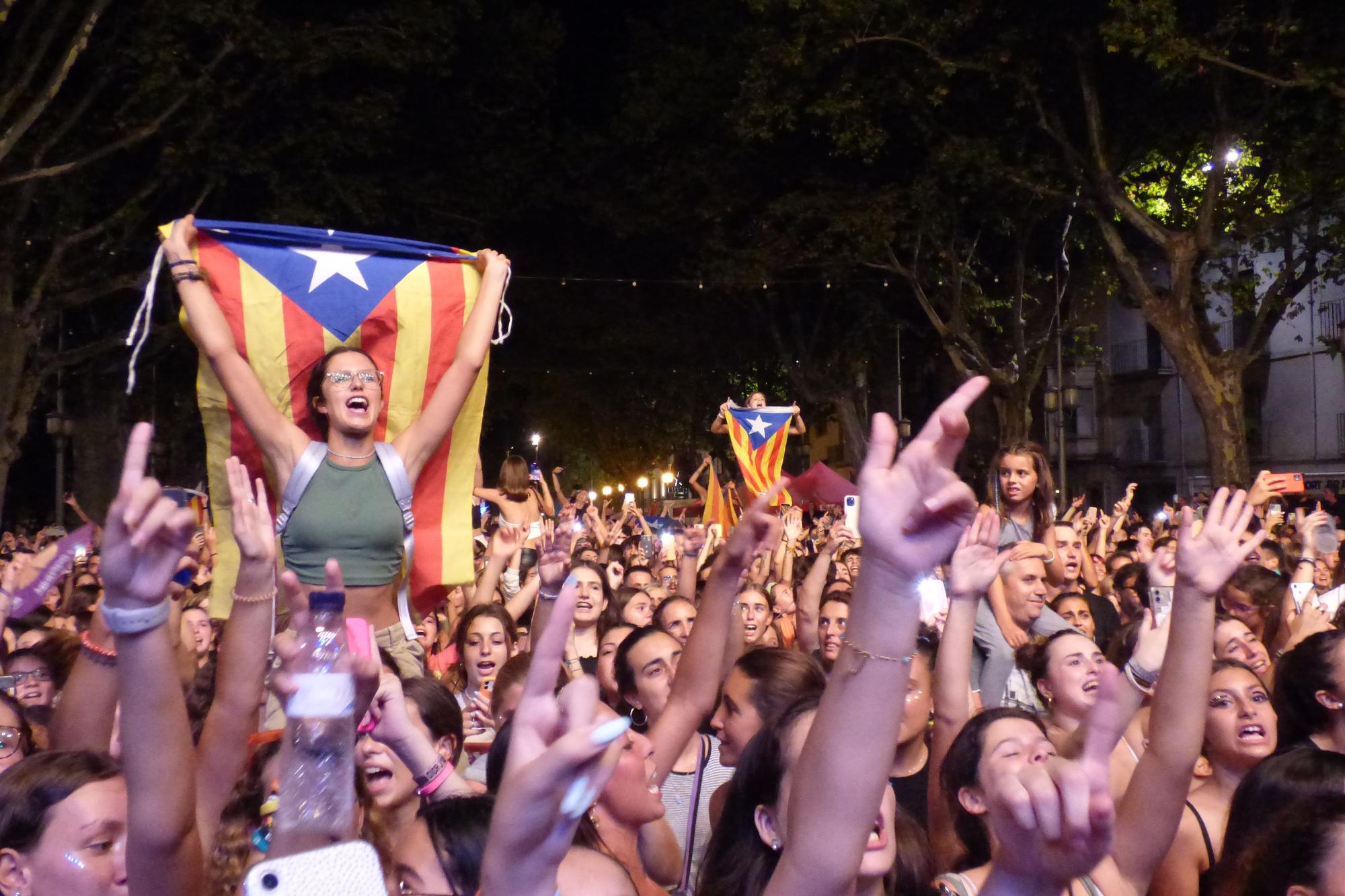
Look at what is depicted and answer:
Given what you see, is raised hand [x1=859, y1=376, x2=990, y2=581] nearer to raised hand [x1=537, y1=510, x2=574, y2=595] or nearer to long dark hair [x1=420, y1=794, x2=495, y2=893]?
long dark hair [x1=420, y1=794, x2=495, y2=893]

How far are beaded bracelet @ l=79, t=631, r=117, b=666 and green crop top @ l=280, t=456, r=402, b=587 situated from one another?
0.96 m

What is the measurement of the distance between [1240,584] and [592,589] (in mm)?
3189

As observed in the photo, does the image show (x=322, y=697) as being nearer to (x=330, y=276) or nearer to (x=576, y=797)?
(x=576, y=797)

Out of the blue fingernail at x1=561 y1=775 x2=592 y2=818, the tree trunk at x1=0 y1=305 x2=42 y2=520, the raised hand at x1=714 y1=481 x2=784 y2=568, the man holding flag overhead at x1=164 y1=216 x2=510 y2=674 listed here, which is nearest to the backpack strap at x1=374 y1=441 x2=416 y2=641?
the man holding flag overhead at x1=164 y1=216 x2=510 y2=674

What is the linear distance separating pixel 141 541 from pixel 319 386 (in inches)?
102

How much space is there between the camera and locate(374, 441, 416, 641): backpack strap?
4.36 metres

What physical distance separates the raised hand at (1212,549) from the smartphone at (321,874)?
1.94 meters

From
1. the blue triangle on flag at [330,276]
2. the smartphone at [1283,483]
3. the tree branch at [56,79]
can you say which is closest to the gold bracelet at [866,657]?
the blue triangle on flag at [330,276]

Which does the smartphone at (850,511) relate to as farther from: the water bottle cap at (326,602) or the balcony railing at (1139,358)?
A: the balcony railing at (1139,358)

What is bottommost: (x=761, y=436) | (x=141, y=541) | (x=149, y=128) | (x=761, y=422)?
(x=141, y=541)

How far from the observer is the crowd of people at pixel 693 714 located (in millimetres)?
1884

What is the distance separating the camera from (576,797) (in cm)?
170

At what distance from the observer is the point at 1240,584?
6.49m

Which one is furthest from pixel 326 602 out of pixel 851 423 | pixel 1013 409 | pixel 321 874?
pixel 851 423
